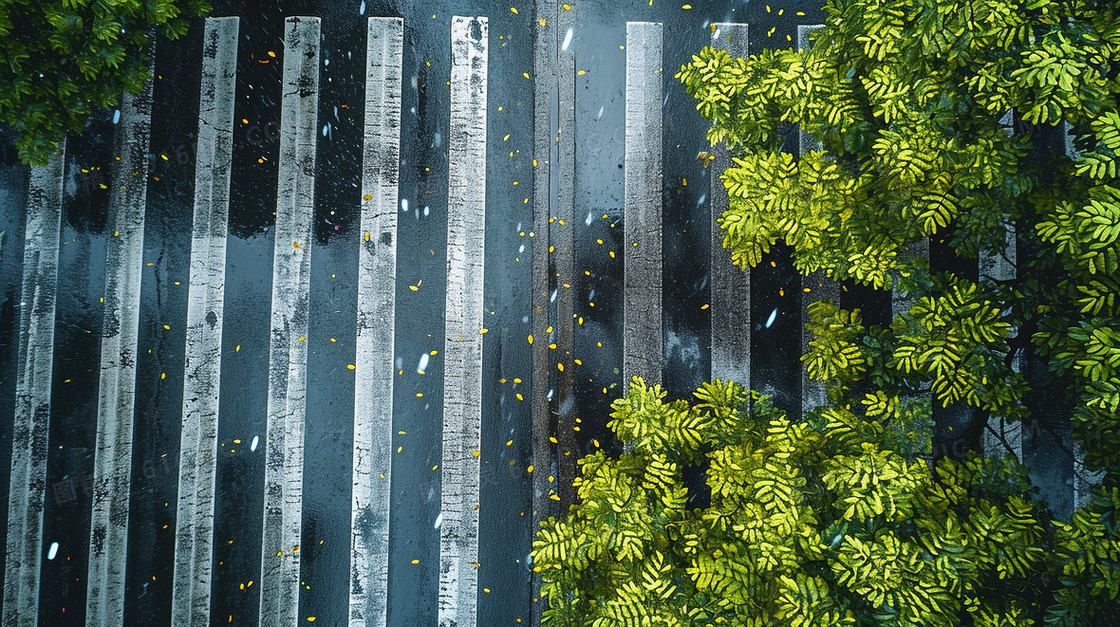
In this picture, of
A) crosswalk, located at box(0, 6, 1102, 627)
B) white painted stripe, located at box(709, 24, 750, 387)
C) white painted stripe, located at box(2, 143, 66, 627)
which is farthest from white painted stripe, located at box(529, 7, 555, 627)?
white painted stripe, located at box(2, 143, 66, 627)

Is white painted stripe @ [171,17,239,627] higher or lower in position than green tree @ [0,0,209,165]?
lower

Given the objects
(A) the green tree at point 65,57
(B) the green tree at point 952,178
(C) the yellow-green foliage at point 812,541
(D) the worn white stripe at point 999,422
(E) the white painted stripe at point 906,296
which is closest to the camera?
(B) the green tree at point 952,178

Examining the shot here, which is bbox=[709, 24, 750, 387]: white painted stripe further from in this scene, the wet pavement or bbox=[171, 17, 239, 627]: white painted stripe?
bbox=[171, 17, 239, 627]: white painted stripe

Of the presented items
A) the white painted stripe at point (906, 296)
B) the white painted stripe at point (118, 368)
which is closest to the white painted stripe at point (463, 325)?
the white painted stripe at point (118, 368)

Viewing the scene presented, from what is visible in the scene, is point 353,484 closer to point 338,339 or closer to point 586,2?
point 338,339

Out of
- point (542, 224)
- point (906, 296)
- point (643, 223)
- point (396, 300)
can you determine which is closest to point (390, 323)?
Answer: point (396, 300)

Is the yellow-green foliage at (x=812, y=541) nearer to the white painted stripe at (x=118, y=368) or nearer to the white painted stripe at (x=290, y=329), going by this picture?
the white painted stripe at (x=290, y=329)
